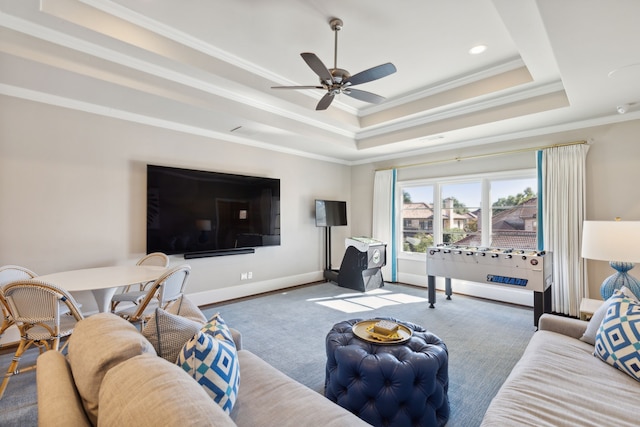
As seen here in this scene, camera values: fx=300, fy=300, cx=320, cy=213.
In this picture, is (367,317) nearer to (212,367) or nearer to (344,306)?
(344,306)

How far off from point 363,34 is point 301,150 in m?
2.84

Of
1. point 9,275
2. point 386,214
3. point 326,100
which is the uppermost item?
point 326,100

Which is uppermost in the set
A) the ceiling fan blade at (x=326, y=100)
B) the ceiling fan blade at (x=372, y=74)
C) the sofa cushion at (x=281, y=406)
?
the ceiling fan blade at (x=372, y=74)

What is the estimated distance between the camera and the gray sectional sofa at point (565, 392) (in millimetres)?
1272

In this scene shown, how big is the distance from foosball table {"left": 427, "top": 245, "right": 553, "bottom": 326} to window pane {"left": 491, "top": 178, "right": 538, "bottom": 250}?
76 centimetres

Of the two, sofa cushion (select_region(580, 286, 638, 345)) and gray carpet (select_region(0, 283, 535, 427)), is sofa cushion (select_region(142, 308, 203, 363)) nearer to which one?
gray carpet (select_region(0, 283, 535, 427))

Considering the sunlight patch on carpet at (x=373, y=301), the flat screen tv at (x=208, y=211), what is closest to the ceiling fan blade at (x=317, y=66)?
the flat screen tv at (x=208, y=211)

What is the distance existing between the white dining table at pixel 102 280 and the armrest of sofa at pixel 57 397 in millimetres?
1301

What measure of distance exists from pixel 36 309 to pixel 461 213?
18.0ft

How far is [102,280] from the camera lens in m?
2.58

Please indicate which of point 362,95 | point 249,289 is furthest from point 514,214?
point 249,289

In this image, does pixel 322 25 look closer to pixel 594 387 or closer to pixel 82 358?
pixel 82 358

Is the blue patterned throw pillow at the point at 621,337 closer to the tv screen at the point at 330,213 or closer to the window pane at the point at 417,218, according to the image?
the window pane at the point at 417,218

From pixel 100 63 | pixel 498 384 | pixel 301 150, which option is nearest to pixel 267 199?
pixel 301 150
